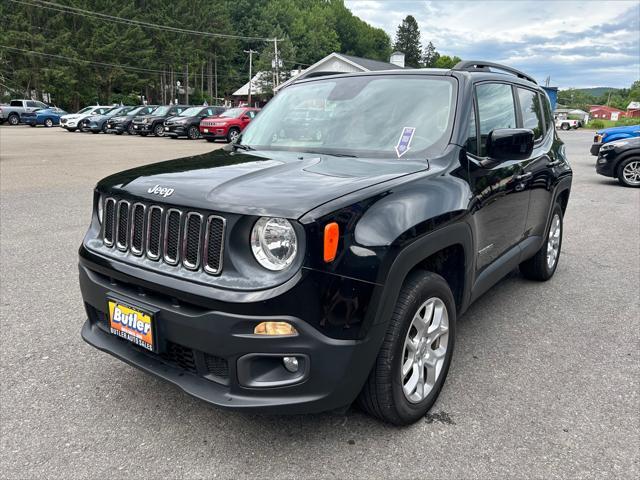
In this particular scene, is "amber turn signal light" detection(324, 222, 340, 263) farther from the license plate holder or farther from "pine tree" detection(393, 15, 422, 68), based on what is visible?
"pine tree" detection(393, 15, 422, 68)

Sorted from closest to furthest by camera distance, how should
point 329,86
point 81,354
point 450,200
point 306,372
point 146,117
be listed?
point 306,372, point 450,200, point 81,354, point 329,86, point 146,117

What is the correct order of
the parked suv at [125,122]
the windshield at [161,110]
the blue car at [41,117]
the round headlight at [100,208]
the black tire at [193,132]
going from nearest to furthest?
the round headlight at [100,208] → the black tire at [193,132] → the windshield at [161,110] → the parked suv at [125,122] → the blue car at [41,117]

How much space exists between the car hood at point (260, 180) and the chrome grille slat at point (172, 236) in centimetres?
6

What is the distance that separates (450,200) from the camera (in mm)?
2705

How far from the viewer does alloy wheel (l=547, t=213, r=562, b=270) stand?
15.8 ft

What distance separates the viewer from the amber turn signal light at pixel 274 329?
2.04 m

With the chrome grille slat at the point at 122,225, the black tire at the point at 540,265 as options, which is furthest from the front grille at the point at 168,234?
the black tire at the point at 540,265

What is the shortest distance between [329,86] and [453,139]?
115 cm

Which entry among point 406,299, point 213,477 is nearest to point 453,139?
point 406,299

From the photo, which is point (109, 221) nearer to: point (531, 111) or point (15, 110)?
point (531, 111)

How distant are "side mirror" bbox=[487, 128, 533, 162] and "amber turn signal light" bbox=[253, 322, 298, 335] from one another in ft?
5.87

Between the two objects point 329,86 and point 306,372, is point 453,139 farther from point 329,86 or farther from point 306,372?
point 306,372

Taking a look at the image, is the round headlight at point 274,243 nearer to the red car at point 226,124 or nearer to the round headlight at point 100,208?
the round headlight at point 100,208

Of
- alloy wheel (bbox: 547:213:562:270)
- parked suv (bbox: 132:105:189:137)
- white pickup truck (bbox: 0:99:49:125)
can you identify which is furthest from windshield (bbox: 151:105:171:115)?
alloy wheel (bbox: 547:213:562:270)
